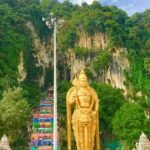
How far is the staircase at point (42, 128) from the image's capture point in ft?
83.8

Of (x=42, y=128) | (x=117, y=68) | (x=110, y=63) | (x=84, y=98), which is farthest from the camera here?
(x=110, y=63)

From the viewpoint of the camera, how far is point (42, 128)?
93.0 feet

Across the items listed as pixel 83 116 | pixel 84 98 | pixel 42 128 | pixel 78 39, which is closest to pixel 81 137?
pixel 83 116

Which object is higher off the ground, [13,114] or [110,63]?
[110,63]

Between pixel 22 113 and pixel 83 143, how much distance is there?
13817mm

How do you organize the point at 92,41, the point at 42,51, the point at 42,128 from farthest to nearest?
the point at 42,51 → the point at 92,41 → the point at 42,128

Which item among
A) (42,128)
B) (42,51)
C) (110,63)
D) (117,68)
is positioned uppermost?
(42,51)

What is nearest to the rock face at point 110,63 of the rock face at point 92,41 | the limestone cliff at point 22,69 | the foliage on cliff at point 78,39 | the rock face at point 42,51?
the rock face at point 92,41

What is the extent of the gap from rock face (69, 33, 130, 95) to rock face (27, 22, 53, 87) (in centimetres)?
261

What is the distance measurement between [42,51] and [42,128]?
59.0 ft

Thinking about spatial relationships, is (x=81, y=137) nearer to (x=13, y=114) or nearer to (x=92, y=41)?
(x=13, y=114)

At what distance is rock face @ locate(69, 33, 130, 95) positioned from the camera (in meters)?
39.1

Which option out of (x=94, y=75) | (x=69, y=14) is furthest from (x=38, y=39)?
(x=94, y=75)

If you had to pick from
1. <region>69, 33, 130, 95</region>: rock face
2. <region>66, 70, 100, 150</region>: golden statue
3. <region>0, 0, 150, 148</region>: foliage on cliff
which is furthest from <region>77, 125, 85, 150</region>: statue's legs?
<region>69, 33, 130, 95</region>: rock face
